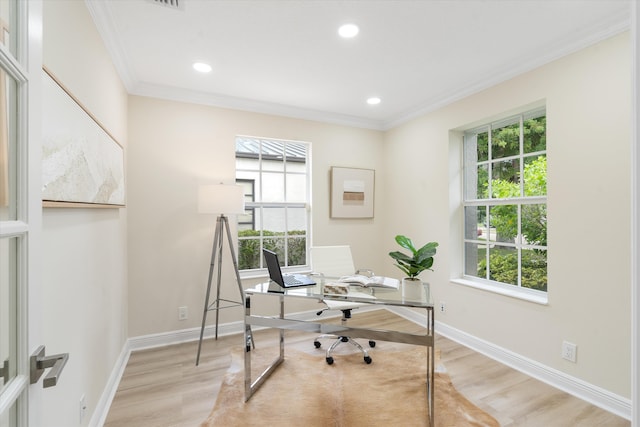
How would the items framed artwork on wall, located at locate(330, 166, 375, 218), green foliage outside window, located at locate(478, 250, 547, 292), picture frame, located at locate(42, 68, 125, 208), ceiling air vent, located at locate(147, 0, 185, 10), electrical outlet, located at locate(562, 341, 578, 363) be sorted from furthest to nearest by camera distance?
framed artwork on wall, located at locate(330, 166, 375, 218)
green foliage outside window, located at locate(478, 250, 547, 292)
electrical outlet, located at locate(562, 341, 578, 363)
ceiling air vent, located at locate(147, 0, 185, 10)
picture frame, located at locate(42, 68, 125, 208)

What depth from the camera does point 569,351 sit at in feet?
7.48

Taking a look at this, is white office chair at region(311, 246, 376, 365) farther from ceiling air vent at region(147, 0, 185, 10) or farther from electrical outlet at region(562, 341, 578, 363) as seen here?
ceiling air vent at region(147, 0, 185, 10)

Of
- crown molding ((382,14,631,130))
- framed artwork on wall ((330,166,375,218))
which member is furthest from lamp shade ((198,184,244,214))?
crown molding ((382,14,631,130))

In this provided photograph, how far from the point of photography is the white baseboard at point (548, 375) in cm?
203

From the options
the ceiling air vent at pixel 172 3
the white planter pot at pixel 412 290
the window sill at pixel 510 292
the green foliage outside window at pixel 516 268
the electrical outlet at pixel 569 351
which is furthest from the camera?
the green foliage outside window at pixel 516 268

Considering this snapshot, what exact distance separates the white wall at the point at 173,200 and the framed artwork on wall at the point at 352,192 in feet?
3.45

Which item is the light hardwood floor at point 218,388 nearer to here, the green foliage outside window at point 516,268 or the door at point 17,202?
the green foliage outside window at point 516,268

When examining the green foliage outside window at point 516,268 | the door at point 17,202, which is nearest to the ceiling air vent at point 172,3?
the door at point 17,202

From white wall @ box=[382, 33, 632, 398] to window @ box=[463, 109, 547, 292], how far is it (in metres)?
0.21

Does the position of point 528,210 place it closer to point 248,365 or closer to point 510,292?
point 510,292

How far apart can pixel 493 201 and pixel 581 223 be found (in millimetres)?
857

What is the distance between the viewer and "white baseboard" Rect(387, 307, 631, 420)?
2.03 m

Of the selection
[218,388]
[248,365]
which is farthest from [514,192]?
[218,388]

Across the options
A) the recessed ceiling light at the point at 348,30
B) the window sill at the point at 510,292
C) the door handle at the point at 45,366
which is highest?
the recessed ceiling light at the point at 348,30
